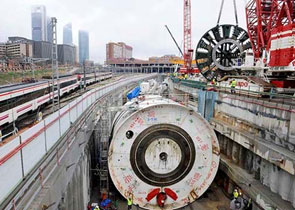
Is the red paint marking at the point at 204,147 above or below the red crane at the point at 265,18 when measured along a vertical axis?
below

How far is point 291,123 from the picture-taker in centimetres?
798

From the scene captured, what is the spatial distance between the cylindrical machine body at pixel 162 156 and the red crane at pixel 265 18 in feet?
48.7

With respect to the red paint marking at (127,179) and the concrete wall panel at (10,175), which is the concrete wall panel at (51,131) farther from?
the red paint marking at (127,179)

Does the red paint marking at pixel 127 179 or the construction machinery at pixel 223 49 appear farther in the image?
the construction machinery at pixel 223 49

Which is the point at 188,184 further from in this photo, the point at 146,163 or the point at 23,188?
the point at 23,188

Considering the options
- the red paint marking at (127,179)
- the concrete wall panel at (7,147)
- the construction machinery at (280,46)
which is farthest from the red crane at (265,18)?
the concrete wall panel at (7,147)

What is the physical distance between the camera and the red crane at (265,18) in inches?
736

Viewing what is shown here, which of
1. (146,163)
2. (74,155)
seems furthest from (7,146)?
(146,163)

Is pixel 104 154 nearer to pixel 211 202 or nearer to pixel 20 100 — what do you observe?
pixel 211 202

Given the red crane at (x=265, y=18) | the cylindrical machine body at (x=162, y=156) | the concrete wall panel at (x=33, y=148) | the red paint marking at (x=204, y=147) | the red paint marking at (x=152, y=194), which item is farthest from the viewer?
the red crane at (x=265, y=18)

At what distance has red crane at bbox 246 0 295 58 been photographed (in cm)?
1870

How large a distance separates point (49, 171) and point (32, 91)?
11135 millimetres

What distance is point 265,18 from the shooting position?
79.7 ft

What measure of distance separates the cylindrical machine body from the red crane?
14.9 meters
